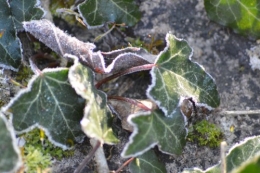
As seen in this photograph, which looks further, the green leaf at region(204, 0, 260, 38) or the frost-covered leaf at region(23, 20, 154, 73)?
the green leaf at region(204, 0, 260, 38)

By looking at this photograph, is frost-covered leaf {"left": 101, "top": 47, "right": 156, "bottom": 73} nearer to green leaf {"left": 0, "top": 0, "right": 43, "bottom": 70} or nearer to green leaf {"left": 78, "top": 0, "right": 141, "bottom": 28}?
green leaf {"left": 78, "top": 0, "right": 141, "bottom": 28}

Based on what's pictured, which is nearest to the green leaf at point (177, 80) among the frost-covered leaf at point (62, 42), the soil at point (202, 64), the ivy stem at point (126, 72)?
the ivy stem at point (126, 72)

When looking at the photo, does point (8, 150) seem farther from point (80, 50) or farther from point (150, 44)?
point (150, 44)

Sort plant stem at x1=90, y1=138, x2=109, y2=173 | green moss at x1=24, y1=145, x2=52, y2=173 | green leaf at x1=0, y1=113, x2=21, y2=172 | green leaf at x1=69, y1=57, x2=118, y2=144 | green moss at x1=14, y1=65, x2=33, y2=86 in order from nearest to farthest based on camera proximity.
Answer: green leaf at x1=0, y1=113, x2=21, y2=172
green leaf at x1=69, y1=57, x2=118, y2=144
green moss at x1=24, y1=145, x2=52, y2=173
plant stem at x1=90, y1=138, x2=109, y2=173
green moss at x1=14, y1=65, x2=33, y2=86

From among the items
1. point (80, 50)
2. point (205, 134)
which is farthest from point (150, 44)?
point (205, 134)

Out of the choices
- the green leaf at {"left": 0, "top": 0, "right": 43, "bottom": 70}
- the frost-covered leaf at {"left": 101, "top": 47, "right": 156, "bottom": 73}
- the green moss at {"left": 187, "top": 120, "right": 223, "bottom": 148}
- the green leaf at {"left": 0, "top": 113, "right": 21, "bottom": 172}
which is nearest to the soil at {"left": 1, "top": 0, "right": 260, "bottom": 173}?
the green moss at {"left": 187, "top": 120, "right": 223, "bottom": 148}

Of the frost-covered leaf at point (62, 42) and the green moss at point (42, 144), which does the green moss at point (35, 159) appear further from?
the frost-covered leaf at point (62, 42)

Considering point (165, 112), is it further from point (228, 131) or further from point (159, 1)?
point (159, 1)
